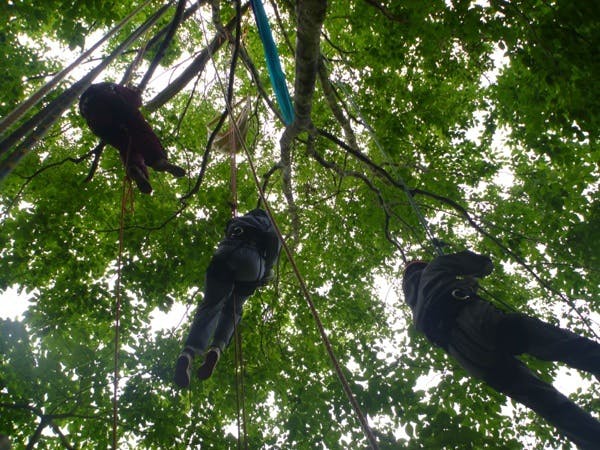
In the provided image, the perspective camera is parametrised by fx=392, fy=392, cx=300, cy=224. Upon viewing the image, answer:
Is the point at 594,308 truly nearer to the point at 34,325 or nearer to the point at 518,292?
the point at 518,292

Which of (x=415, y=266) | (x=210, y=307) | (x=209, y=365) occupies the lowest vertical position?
(x=209, y=365)

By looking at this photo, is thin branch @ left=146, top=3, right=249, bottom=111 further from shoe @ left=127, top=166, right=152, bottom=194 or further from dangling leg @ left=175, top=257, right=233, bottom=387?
dangling leg @ left=175, top=257, right=233, bottom=387

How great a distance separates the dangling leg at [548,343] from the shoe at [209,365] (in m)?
2.12

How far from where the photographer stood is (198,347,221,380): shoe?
10.1 ft

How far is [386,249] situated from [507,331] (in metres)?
3.79

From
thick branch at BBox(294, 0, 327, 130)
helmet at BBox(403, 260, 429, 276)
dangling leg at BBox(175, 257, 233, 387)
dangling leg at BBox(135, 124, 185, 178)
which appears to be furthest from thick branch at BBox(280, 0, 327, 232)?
helmet at BBox(403, 260, 429, 276)

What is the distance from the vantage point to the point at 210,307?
3320 millimetres

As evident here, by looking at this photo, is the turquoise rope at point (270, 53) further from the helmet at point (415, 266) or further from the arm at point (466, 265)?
the arm at point (466, 265)

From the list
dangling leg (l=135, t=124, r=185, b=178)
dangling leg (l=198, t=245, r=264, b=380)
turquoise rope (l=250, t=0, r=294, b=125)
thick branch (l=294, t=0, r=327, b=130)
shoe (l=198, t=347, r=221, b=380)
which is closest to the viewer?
thick branch (l=294, t=0, r=327, b=130)

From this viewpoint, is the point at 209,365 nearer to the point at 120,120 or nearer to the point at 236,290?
the point at 236,290

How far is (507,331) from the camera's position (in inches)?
92.7

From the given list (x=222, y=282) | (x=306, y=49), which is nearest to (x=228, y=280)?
(x=222, y=282)

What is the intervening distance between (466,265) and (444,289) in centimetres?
24

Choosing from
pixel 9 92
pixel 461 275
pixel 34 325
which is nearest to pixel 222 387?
pixel 34 325
